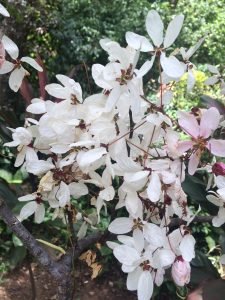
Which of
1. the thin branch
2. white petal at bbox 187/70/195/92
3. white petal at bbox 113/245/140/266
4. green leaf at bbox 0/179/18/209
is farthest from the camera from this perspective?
green leaf at bbox 0/179/18/209

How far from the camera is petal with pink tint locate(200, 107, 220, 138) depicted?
81 cm

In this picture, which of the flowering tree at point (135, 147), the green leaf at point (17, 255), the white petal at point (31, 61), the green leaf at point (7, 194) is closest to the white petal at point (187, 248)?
the flowering tree at point (135, 147)

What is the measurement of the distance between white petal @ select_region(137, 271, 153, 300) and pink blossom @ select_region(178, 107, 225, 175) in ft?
0.77

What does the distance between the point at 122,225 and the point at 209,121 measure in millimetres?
255

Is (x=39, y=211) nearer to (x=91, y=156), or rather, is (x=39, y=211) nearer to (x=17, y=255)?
(x=91, y=156)

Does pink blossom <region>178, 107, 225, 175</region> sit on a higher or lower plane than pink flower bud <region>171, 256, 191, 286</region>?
higher

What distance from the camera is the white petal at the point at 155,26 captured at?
2.67ft

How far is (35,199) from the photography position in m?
1.04

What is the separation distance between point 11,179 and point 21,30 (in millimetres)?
1503

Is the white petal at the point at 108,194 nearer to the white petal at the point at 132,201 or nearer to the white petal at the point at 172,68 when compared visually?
the white petal at the point at 132,201

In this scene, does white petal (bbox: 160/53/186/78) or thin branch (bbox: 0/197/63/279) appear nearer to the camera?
white petal (bbox: 160/53/186/78)

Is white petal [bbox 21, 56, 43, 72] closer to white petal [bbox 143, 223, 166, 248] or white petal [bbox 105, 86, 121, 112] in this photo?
white petal [bbox 105, 86, 121, 112]

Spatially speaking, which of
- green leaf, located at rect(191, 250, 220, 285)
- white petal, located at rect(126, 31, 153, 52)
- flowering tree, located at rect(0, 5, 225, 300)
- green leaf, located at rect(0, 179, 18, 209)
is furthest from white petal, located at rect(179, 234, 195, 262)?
green leaf, located at rect(0, 179, 18, 209)

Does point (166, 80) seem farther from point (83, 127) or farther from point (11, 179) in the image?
point (11, 179)
